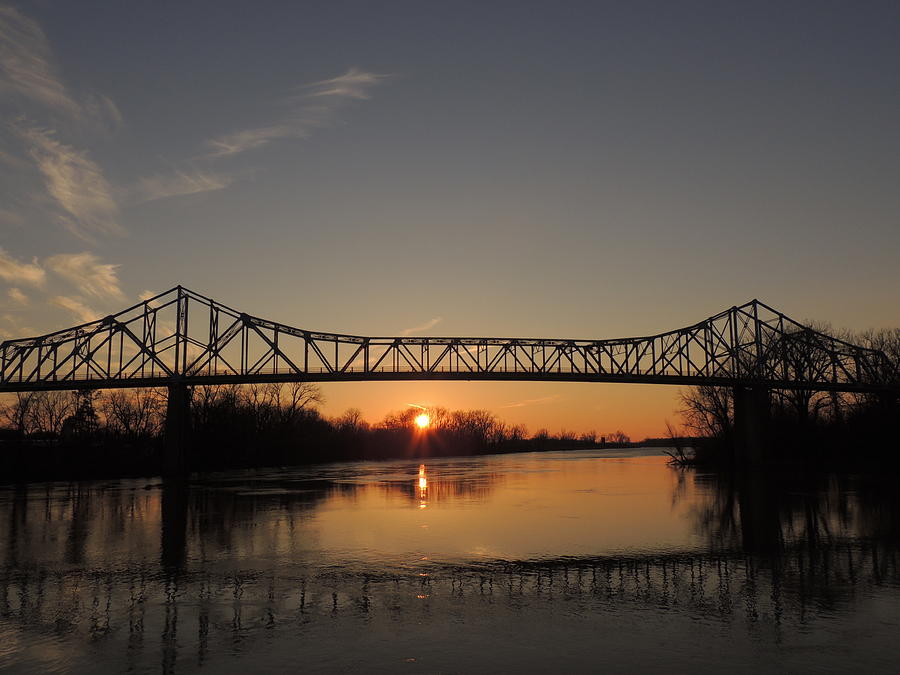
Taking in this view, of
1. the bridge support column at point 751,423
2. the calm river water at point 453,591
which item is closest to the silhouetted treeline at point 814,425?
the bridge support column at point 751,423

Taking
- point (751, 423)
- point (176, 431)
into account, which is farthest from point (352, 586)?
point (751, 423)

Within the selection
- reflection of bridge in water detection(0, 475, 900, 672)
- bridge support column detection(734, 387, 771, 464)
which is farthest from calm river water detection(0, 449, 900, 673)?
bridge support column detection(734, 387, 771, 464)

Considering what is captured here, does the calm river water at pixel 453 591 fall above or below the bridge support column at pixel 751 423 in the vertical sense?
below

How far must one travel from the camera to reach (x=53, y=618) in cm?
1427

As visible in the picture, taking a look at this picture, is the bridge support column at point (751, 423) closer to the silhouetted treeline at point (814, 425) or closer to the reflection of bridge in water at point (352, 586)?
the silhouetted treeline at point (814, 425)

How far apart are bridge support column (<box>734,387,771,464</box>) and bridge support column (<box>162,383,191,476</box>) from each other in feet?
192

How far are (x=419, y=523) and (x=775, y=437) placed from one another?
236ft

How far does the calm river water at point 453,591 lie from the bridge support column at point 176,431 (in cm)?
3940

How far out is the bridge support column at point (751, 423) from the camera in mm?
80438

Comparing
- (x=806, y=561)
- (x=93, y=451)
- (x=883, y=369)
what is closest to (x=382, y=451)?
(x=93, y=451)

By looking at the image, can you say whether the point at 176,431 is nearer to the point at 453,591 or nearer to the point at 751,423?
the point at 751,423

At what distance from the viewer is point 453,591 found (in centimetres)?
1652

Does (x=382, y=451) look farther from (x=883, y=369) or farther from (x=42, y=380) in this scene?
(x=883, y=369)

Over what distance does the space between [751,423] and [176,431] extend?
61.7m
